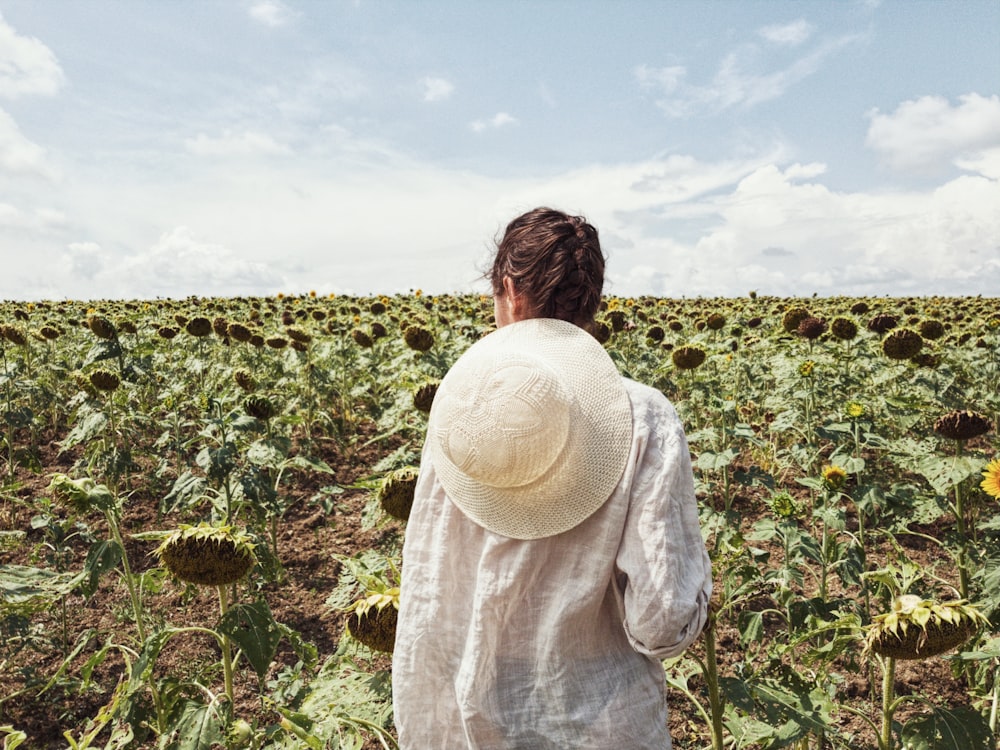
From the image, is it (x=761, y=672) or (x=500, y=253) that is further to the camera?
(x=761, y=672)

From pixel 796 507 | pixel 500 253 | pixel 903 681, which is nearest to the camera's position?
pixel 500 253

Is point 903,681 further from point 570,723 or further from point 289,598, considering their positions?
point 289,598

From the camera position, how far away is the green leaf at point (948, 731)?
1.80 m

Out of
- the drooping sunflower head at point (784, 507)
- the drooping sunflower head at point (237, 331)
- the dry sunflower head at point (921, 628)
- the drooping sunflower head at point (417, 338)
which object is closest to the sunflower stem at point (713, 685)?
the dry sunflower head at point (921, 628)

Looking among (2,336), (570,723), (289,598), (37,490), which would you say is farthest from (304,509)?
(570,723)

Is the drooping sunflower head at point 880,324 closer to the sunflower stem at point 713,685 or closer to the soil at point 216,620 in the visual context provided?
the soil at point 216,620

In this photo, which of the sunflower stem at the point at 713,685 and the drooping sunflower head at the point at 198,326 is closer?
the sunflower stem at the point at 713,685

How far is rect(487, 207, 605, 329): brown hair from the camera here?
1362mm

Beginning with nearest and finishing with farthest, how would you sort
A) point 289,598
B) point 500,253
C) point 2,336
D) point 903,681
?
point 500,253 < point 903,681 < point 289,598 < point 2,336

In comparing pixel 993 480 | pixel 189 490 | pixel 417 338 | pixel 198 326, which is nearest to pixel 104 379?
pixel 198 326

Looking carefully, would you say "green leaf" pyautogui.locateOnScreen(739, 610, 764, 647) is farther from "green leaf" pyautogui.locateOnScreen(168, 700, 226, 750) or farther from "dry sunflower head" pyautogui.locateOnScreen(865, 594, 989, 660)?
"green leaf" pyautogui.locateOnScreen(168, 700, 226, 750)

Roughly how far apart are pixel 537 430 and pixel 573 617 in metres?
0.35

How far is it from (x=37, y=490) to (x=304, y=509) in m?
2.20

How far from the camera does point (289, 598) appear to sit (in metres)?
3.89
